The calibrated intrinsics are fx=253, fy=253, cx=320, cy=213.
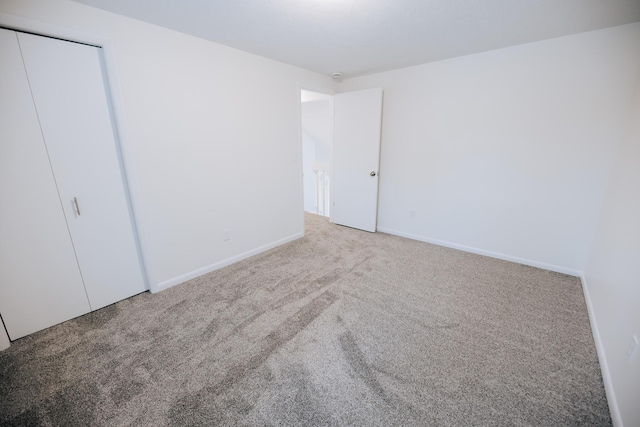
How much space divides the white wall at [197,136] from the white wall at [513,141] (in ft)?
5.39

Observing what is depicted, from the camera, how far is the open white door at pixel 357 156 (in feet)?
12.0

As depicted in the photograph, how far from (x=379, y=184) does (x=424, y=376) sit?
2.82 m

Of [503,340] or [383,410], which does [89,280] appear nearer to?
[383,410]

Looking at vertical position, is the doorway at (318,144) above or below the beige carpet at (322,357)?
above

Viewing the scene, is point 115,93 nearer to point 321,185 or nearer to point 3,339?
point 3,339

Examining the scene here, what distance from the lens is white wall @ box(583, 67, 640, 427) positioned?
1.26 metres

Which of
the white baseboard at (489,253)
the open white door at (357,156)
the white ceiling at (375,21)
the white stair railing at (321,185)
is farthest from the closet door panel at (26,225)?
the white stair railing at (321,185)

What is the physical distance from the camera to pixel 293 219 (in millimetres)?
3684

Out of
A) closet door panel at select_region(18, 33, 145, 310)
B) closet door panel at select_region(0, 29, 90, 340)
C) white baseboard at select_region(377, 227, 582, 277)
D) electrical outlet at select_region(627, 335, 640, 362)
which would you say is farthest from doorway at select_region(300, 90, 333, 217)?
electrical outlet at select_region(627, 335, 640, 362)

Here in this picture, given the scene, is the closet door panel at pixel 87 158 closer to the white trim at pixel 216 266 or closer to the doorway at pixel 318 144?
the white trim at pixel 216 266

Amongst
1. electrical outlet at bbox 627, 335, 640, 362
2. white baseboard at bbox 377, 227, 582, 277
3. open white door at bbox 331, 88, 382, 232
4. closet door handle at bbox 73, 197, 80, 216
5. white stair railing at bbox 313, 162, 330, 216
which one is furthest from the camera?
white stair railing at bbox 313, 162, 330, 216

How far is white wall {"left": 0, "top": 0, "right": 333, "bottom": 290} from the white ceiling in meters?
0.17

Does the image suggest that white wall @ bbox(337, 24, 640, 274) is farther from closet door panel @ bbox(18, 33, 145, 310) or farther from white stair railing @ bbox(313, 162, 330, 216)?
closet door panel @ bbox(18, 33, 145, 310)

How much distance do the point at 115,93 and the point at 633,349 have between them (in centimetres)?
361
